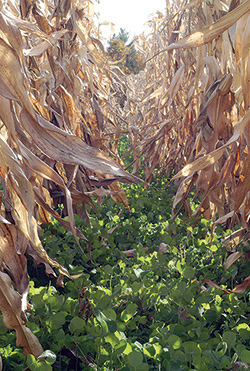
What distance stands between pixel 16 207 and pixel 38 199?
0.84ft

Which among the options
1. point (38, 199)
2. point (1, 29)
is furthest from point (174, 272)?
point (1, 29)

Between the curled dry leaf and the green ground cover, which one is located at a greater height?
the curled dry leaf

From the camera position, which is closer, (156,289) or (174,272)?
(156,289)

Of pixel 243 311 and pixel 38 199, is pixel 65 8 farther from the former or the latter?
pixel 243 311

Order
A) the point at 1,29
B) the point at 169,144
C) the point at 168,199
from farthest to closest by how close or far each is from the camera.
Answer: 1. the point at 169,144
2. the point at 168,199
3. the point at 1,29

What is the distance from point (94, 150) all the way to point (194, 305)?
0.54 metres

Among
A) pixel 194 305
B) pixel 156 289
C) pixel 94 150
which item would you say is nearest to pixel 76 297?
pixel 156 289

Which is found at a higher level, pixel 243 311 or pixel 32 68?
pixel 32 68

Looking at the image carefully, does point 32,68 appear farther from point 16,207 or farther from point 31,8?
point 16,207

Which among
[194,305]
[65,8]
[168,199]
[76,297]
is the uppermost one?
[65,8]

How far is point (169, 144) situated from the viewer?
3.68 m

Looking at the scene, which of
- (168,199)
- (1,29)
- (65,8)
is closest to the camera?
(1,29)

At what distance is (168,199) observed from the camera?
2.90 m

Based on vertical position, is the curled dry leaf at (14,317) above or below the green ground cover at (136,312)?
above
